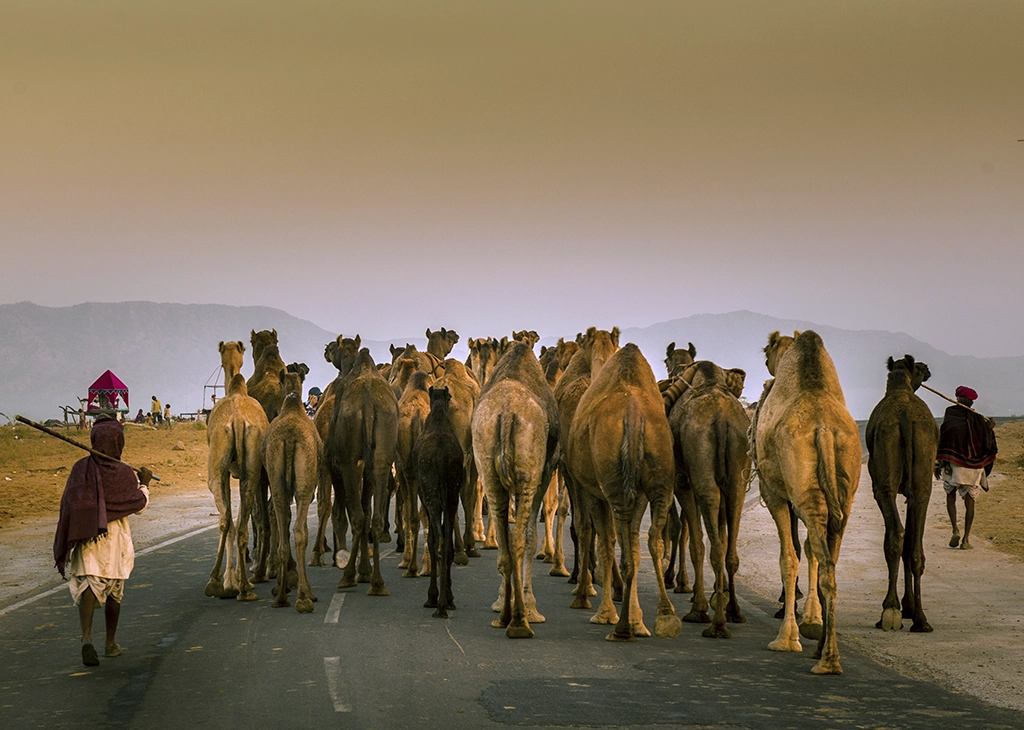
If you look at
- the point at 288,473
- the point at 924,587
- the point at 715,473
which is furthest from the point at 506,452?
the point at 924,587

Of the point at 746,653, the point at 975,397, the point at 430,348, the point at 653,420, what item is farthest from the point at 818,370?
the point at 430,348

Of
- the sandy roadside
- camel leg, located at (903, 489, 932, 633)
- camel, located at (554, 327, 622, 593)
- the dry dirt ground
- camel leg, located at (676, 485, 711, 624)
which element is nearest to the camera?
the sandy roadside

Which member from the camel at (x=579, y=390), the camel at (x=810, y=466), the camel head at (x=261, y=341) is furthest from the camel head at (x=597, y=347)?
the camel head at (x=261, y=341)

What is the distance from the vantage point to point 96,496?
10484 millimetres

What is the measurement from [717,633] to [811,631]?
3.15 feet

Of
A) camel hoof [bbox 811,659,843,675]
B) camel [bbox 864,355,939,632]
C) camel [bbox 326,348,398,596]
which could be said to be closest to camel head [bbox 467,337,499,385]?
camel [bbox 326,348,398,596]

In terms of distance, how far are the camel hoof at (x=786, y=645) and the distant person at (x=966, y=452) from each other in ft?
27.9

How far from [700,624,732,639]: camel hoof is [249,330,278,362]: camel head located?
905 cm

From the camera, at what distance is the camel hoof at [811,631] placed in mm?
10547

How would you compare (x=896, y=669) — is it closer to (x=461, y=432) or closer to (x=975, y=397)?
(x=461, y=432)

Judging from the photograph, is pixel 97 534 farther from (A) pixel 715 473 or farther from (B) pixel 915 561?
(B) pixel 915 561

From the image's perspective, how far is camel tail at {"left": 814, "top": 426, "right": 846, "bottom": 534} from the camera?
1034 cm

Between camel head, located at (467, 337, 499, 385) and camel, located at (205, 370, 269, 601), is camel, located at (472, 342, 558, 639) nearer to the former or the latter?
camel, located at (205, 370, 269, 601)

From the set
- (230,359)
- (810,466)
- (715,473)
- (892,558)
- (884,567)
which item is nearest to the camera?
(810,466)
